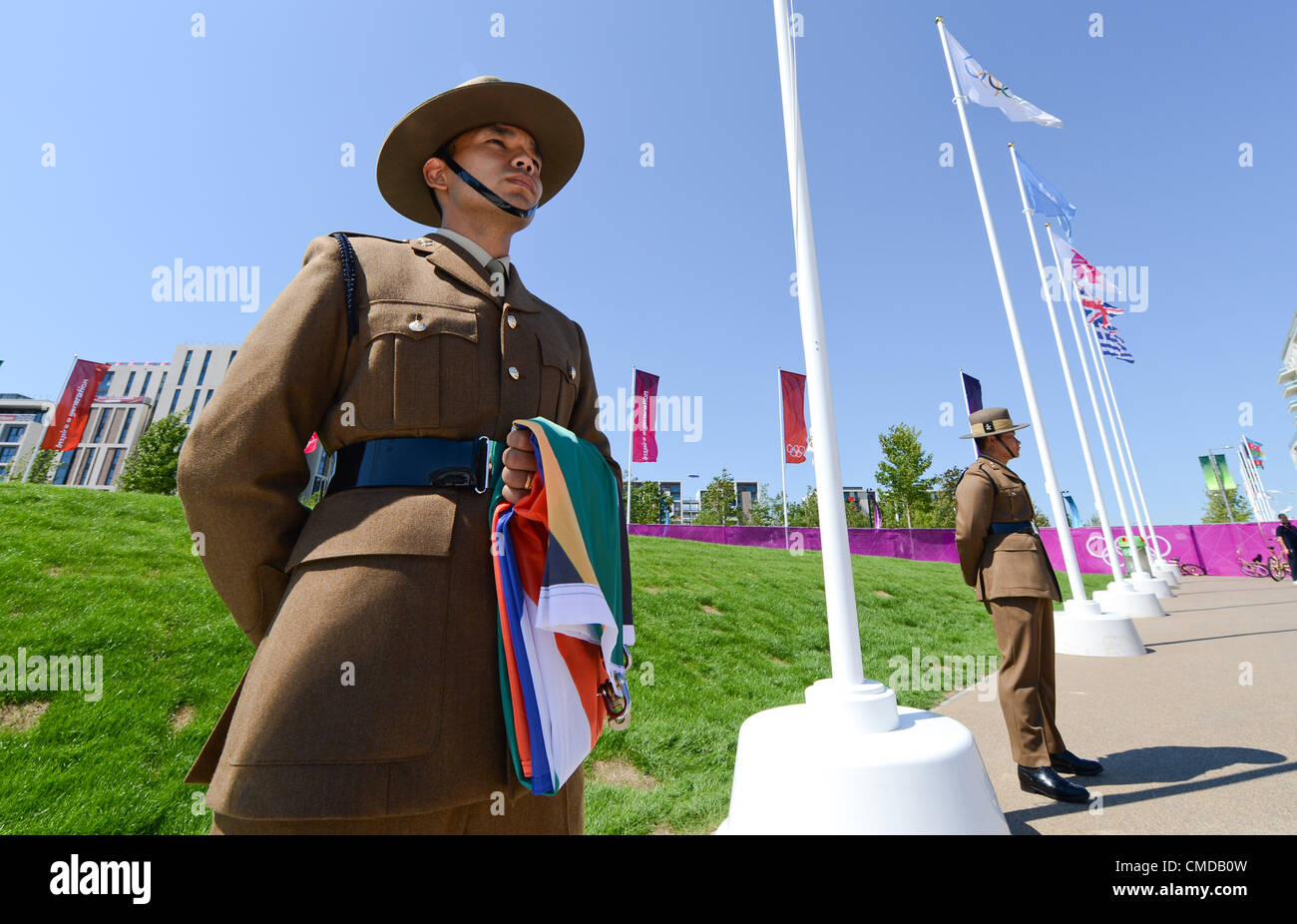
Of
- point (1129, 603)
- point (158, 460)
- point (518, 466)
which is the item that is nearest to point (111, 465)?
point (158, 460)

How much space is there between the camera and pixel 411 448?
4.87ft

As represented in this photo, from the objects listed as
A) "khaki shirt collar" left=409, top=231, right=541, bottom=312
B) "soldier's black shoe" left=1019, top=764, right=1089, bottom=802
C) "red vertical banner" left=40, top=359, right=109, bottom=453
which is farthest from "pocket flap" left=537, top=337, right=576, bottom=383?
"red vertical banner" left=40, top=359, right=109, bottom=453

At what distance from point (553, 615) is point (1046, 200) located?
47.1 feet

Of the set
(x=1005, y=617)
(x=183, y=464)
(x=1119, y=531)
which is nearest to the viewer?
(x=183, y=464)

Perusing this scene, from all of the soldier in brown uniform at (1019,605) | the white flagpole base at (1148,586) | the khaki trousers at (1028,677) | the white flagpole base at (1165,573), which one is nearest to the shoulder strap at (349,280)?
the soldier in brown uniform at (1019,605)

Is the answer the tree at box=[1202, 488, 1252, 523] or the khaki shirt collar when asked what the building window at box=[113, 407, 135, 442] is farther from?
the tree at box=[1202, 488, 1252, 523]

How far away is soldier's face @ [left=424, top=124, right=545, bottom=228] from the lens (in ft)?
6.11

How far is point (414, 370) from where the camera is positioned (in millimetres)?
1495

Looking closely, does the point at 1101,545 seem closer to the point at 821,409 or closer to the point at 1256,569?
the point at 1256,569

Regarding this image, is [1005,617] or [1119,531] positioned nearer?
[1005,617]
